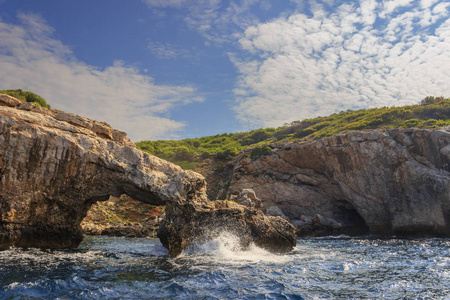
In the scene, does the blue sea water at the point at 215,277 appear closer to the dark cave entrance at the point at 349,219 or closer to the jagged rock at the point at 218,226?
the jagged rock at the point at 218,226

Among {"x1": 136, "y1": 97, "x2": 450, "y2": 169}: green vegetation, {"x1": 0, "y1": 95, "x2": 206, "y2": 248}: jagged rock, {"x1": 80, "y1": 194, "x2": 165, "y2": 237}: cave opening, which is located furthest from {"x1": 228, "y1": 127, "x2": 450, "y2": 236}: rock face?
{"x1": 0, "y1": 95, "x2": 206, "y2": 248}: jagged rock

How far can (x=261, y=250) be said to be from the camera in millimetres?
18203

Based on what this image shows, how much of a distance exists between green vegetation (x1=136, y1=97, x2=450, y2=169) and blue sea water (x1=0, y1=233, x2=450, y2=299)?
29.3m

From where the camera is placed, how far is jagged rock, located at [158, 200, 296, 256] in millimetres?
15641

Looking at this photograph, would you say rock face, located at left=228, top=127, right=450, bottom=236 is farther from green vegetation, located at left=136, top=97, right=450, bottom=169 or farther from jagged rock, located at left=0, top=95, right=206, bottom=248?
jagged rock, located at left=0, top=95, right=206, bottom=248

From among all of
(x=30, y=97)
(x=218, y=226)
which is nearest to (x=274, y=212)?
(x=218, y=226)

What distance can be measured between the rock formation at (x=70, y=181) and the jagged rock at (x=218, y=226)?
6 centimetres

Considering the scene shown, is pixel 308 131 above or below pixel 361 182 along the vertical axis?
above

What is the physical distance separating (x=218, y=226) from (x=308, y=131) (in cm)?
4873

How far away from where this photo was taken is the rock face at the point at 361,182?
27.7m

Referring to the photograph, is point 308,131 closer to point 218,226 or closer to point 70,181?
point 218,226

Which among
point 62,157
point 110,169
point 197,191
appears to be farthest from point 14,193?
point 197,191

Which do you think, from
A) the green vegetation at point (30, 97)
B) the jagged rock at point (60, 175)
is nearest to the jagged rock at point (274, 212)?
the jagged rock at point (60, 175)

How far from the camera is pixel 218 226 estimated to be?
16781 millimetres
